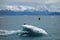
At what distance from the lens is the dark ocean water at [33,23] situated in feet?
4.99

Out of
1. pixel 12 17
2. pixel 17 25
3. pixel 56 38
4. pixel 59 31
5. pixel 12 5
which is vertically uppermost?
pixel 12 5

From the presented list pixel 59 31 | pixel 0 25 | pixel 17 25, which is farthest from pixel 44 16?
pixel 0 25

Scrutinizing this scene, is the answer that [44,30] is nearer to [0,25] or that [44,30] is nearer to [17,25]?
[17,25]

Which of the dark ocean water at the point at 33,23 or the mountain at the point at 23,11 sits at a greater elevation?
the mountain at the point at 23,11

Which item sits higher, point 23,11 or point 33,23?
point 23,11

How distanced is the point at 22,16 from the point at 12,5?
21cm

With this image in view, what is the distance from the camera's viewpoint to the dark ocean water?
4.99ft

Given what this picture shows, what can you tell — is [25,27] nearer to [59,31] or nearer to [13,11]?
[13,11]

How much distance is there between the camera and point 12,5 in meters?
1.53

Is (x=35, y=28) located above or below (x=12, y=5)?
below

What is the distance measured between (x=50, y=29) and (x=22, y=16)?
44cm

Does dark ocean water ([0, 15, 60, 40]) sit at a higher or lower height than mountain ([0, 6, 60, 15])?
lower

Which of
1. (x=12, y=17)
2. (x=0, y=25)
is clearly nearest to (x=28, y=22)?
(x=12, y=17)

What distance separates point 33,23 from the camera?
1532 millimetres
